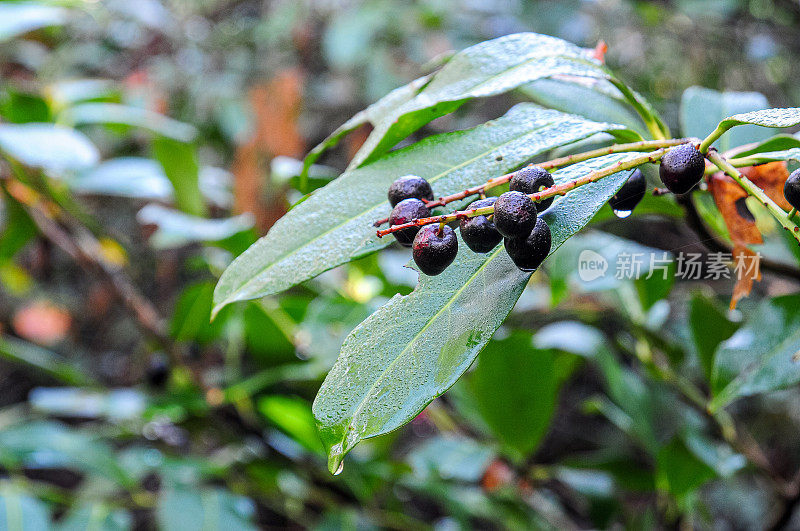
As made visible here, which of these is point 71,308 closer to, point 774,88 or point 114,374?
point 114,374

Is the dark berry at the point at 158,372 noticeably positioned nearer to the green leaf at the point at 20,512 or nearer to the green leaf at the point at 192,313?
the green leaf at the point at 192,313

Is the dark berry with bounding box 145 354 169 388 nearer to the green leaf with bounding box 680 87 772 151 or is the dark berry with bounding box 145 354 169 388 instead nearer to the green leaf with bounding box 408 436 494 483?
the green leaf with bounding box 408 436 494 483

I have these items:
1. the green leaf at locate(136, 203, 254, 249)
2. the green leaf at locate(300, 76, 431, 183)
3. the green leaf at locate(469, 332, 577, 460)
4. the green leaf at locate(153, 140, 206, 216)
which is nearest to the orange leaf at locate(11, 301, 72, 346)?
the green leaf at locate(153, 140, 206, 216)

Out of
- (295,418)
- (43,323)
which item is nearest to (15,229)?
(295,418)

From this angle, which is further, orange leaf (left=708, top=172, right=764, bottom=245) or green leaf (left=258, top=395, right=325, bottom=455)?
green leaf (left=258, top=395, right=325, bottom=455)

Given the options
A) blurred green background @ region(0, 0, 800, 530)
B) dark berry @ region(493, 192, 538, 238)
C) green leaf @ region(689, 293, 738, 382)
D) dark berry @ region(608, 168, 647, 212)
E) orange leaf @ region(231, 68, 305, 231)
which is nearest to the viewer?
dark berry @ region(493, 192, 538, 238)

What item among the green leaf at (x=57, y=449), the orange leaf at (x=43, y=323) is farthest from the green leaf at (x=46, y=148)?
the orange leaf at (x=43, y=323)
